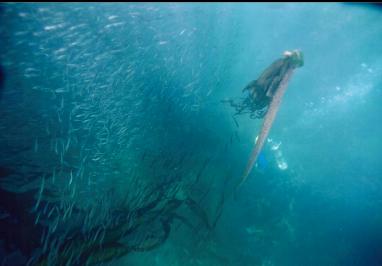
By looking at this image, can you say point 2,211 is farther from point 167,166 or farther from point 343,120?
point 343,120

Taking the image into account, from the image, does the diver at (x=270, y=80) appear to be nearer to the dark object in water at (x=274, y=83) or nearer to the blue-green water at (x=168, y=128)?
the dark object in water at (x=274, y=83)

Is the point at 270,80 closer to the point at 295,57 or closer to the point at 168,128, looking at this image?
the point at 295,57

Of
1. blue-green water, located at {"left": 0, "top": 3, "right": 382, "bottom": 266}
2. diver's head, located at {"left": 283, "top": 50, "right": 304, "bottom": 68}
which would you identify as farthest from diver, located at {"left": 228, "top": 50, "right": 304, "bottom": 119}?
blue-green water, located at {"left": 0, "top": 3, "right": 382, "bottom": 266}

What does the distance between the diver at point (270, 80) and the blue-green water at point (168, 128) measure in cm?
469

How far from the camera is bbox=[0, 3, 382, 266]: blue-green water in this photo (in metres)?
7.05

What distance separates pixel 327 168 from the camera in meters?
20.2

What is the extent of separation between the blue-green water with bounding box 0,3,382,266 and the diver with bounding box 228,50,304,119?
469 cm

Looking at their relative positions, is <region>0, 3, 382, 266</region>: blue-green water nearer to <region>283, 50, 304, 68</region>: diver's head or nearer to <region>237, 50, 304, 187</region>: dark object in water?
<region>237, 50, 304, 187</region>: dark object in water

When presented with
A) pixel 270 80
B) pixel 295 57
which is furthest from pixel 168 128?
pixel 295 57

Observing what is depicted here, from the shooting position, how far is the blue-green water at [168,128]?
23.1 feet

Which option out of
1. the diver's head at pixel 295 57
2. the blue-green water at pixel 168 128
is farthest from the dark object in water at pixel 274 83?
the blue-green water at pixel 168 128

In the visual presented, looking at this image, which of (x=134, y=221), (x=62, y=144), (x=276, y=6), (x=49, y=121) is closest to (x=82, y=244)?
(x=134, y=221)

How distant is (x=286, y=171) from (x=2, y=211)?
56.4 ft

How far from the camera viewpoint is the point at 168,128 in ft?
33.9
